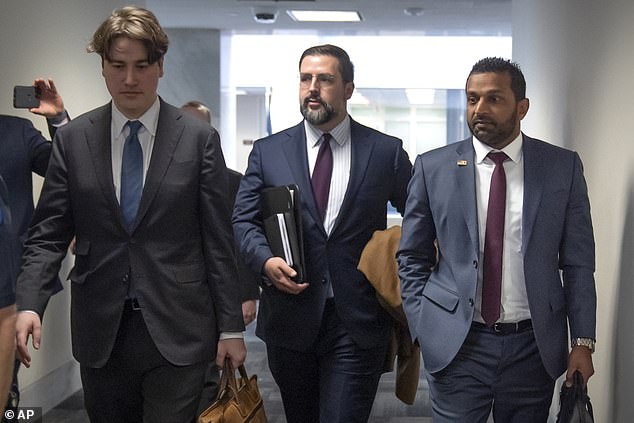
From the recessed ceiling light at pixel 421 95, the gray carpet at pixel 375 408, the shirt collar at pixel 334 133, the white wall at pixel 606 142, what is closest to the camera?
the white wall at pixel 606 142

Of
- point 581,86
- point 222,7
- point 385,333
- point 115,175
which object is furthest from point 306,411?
point 222,7

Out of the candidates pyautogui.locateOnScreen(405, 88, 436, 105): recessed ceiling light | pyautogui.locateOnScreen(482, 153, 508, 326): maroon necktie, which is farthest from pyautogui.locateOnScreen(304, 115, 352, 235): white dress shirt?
pyautogui.locateOnScreen(405, 88, 436, 105): recessed ceiling light

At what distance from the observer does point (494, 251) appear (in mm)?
3021

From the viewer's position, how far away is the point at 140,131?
9.26 feet

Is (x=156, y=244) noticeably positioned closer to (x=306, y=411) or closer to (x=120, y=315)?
(x=120, y=315)

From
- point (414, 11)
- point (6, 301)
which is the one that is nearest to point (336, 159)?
point (6, 301)

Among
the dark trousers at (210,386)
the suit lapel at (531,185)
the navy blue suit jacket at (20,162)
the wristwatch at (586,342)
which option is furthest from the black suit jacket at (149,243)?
the dark trousers at (210,386)

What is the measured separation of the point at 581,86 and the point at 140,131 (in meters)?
2.00

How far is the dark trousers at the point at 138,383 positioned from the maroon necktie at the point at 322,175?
1.00 m

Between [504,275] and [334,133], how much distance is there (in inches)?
38.0

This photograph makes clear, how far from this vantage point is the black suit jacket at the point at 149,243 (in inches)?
108

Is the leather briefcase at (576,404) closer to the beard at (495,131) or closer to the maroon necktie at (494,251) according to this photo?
the maroon necktie at (494,251)

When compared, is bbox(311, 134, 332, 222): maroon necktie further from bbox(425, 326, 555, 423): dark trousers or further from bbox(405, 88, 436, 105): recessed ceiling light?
bbox(405, 88, 436, 105): recessed ceiling light

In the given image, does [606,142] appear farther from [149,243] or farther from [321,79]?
[149,243]
